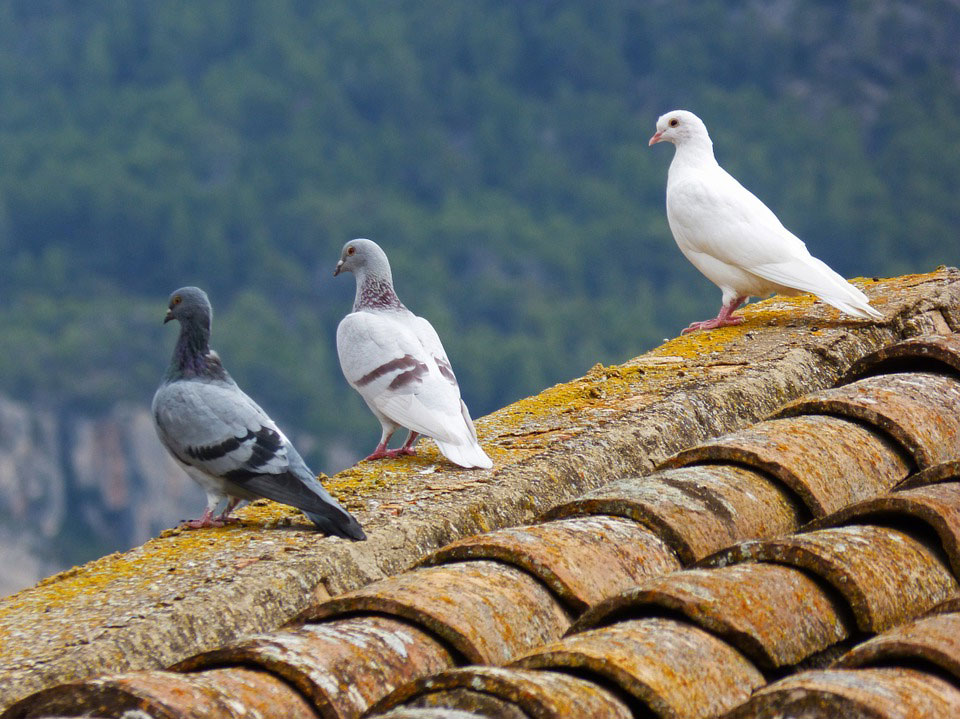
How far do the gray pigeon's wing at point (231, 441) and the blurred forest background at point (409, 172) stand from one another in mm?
73417

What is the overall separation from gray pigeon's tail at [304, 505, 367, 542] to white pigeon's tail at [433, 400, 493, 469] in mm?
823

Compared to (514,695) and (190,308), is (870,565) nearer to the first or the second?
(514,695)

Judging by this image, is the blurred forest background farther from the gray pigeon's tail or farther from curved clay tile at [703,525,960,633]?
curved clay tile at [703,525,960,633]

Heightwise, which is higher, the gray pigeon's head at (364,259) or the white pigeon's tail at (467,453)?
the gray pigeon's head at (364,259)

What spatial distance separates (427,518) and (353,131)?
104 m

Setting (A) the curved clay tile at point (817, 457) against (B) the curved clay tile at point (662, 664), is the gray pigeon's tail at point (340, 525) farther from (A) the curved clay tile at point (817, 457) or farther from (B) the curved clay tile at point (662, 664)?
(B) the curved clay tile at point (662, 664)

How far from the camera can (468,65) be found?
4301 inches

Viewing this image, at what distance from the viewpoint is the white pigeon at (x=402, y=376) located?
19.2 ft

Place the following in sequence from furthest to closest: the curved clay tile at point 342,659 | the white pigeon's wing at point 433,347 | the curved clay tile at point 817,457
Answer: the white pigeon's wing at point 433,347 < the curved clay tile at point 817,457 < the curved clay tile at point 342,659

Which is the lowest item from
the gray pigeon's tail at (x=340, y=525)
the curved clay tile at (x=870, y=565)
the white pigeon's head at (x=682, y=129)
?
the curved clay tile at (x=870, y=565)

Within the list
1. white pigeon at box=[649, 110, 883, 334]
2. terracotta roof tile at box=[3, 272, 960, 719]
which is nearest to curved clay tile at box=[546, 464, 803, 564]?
terracotta roof tile at box=[3, 272, 960, 719]

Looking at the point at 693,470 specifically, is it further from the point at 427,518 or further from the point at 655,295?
the point at 655,295

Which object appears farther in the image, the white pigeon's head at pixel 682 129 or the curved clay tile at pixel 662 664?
the white pigeon's head at pixel 682 129

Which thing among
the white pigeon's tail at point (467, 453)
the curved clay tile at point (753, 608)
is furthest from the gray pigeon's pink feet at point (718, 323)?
the curved clay tile at point (753, 608)
